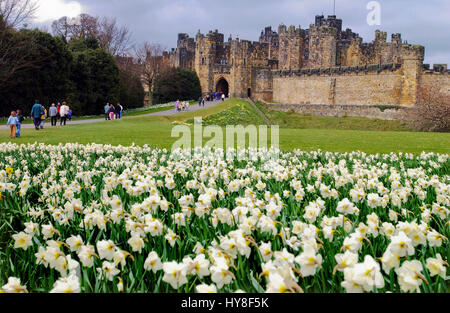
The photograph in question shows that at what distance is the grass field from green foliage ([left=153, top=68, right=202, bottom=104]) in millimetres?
19298

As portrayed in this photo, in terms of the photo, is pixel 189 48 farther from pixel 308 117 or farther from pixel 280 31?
pixel 308 117

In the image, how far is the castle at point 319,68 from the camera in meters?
46.9

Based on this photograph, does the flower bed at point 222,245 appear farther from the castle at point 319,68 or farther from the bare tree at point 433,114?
the castle at point 319,68

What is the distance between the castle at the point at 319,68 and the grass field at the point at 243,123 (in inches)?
376

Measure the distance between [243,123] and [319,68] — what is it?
19.6m

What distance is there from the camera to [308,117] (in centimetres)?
4541

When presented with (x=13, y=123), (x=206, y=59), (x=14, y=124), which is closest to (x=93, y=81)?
(x=14, y=124)

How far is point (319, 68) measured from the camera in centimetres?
5488

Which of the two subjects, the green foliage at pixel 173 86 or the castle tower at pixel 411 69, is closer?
the castle tower at pixel 411 69

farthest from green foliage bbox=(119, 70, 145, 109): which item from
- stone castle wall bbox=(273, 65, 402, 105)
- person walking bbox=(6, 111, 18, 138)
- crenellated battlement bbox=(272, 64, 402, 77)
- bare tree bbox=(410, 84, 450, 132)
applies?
person walking bbox=(6, 111, 18, 138)

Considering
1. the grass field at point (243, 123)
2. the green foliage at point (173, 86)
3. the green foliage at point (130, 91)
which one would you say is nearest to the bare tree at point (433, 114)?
the grass field at point (243, 123)

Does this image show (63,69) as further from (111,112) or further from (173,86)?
(173,86)

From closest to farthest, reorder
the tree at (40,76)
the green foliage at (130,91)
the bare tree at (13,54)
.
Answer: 1. the bare tree at (13,54)
2. the tree at (40,76)
3. the green foliage at (130,91)
